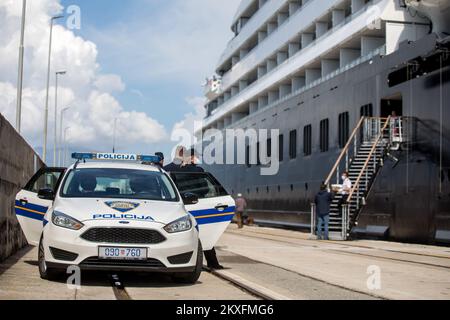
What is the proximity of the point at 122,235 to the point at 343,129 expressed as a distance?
18168 millimetres

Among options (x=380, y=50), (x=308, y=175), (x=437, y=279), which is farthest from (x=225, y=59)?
(x=437, y=279)

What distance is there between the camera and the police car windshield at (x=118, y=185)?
903 cm

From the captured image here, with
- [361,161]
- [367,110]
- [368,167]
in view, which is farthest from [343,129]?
[368,167]

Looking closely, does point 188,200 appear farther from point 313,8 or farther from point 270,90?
point 270,90

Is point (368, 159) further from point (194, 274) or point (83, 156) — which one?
point (194, 274)

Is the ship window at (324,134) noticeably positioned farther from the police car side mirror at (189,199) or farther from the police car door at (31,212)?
the police car side mirror at (189,199)

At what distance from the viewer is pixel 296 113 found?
99.2 feet

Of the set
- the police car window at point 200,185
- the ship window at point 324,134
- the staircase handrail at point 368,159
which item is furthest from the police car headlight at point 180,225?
the ship window at point 324,134

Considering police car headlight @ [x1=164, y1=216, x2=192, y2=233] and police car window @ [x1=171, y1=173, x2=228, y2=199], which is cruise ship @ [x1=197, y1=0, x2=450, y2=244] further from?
police car headlight @ [x1=164, y1=216, x2=192, y2=233]

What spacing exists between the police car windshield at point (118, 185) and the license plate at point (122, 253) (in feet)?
3.70

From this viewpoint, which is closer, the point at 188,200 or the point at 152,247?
the point at 152,247

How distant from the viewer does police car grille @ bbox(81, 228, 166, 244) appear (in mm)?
7957

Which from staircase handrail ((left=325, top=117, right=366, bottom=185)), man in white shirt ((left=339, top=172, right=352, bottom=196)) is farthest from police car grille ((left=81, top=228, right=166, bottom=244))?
staircase handrail ((left=325, top=117, right=366, bottom=185))
